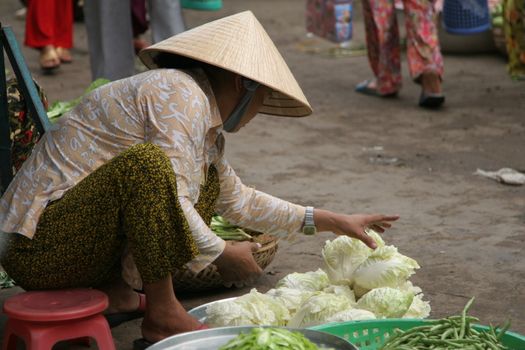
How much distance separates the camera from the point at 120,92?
2.94m

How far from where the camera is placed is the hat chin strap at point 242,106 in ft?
9.82

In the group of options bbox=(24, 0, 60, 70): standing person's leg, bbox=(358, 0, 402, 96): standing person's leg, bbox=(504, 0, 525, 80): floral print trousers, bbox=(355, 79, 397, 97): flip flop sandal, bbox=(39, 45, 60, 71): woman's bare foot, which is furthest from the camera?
bbox=(39, 45, 60, 71): woman's bare foot

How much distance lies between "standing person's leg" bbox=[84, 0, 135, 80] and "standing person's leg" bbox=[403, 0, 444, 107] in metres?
1.90

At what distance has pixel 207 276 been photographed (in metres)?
3.54

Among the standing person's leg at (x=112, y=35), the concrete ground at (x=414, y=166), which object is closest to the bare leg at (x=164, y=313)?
the concrete ground at (x=414, y=166)

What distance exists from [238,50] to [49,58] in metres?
5.32

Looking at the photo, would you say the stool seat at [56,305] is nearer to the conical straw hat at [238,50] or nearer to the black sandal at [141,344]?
the black sandal at [141,344]

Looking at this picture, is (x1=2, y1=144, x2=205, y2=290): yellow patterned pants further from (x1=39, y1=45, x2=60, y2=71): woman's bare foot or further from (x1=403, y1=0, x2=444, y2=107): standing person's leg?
(x1=39, y1=45, x2=60, y2=71): woman's bare foot

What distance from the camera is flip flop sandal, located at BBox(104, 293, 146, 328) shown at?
10.9ft

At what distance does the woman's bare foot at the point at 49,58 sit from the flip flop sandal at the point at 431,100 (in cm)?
301

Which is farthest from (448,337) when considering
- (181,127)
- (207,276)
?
(207,276)

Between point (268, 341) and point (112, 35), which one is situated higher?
point (268, 341)

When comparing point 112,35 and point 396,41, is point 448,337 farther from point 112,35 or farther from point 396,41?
point 396,41

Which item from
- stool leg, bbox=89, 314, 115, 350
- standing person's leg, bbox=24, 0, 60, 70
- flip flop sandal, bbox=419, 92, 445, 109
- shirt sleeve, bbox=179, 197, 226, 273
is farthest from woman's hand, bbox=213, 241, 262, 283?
standing person's leg, bbox=24, 0, 60, 70
